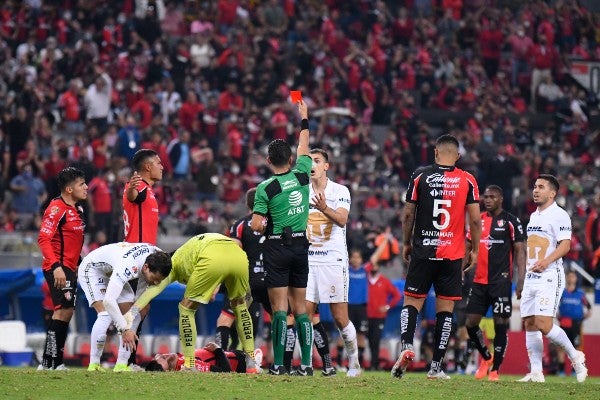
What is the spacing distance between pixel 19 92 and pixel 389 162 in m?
8.95

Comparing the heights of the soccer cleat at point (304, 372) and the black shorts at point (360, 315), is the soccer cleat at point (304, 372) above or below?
below

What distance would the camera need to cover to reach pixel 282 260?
1463 cm

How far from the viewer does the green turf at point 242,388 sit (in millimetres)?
12469

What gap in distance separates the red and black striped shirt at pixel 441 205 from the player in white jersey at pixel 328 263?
1784 millimetres

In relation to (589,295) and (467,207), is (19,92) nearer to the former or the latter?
(589,295)

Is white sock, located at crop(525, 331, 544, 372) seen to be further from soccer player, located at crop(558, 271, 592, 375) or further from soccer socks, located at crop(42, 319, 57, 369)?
soccer player, located at crop(558, 271, 592, 375)

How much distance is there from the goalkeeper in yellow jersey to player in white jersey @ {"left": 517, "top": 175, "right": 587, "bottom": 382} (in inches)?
151

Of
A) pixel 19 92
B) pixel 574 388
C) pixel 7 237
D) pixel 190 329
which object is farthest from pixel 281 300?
pixel 19 92

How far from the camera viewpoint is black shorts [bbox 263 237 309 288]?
14648 mm

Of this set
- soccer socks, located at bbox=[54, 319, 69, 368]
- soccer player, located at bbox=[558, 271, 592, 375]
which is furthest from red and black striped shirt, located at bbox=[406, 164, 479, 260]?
soccer player, located at bbox=[558, 271, 592, 375]

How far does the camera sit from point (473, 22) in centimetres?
4025

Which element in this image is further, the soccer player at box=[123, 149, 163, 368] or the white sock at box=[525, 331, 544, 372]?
the white sock at box=[525, 331, 544, 372]

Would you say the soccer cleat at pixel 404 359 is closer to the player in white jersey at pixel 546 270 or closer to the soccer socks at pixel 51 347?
the player in white jersey at pixel 546 270

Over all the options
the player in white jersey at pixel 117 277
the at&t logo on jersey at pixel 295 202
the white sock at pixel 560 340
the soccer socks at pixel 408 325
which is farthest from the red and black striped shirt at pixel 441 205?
the player in white jersey at pixel 117 277
